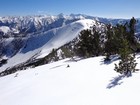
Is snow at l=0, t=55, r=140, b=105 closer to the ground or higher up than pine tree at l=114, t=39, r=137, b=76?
closer to the ground

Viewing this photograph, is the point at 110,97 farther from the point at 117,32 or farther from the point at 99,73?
the point at 117,32

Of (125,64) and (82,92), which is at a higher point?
(125,64)

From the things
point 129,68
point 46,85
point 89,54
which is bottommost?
point 89,54

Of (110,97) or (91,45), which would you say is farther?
(91,45)

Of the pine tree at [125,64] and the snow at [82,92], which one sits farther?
the pine tree at [125,64]

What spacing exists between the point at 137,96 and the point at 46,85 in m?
11.7

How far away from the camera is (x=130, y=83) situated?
62.0 ft

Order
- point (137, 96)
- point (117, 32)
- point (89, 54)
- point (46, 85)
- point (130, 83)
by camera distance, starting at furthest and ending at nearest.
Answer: point (89, 54), point (117, 32), point (46, 85), point (130, 83), point (137, 96)

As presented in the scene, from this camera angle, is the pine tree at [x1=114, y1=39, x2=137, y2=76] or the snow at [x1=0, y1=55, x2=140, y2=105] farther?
the pine tree at [x1=114, y1=39, x2=137, y2=76]

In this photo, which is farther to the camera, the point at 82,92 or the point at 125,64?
the point at 125,64

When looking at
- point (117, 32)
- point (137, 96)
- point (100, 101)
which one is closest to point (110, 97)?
point (100, 101)

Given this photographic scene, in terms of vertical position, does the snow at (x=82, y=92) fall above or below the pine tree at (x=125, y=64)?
below

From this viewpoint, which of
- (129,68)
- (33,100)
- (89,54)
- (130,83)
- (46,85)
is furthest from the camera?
(89,54)

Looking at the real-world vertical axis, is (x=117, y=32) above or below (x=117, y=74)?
above
